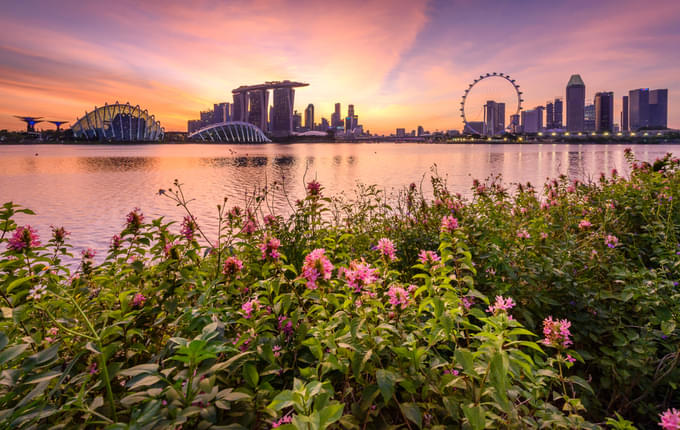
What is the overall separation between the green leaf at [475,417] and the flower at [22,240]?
9.04 feet

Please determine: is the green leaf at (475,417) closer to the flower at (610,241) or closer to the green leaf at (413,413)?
the green leaf at (413,413)

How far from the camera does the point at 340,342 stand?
1544 mm

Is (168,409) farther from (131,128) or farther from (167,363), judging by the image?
(131,128)

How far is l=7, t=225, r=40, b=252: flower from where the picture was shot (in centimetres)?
225

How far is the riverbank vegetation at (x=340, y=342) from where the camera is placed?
133cm

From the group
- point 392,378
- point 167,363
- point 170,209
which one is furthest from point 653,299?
point 170,209

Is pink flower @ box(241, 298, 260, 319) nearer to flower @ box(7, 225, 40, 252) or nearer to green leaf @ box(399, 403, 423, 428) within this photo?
green leaf @ box(399, 403, 423, 428)

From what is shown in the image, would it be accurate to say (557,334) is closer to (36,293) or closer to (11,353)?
(11,353)

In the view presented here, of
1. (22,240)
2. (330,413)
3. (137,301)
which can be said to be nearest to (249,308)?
(137,301)

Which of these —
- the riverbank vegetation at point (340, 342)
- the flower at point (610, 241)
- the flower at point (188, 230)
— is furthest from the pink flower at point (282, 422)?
the flower at point (610, 241)

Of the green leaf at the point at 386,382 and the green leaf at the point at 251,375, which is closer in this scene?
the green leaf at the point at 386,382

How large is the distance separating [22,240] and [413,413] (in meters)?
2.66

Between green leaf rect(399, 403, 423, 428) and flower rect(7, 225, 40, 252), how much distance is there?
2.53m

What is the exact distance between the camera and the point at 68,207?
13320mm
